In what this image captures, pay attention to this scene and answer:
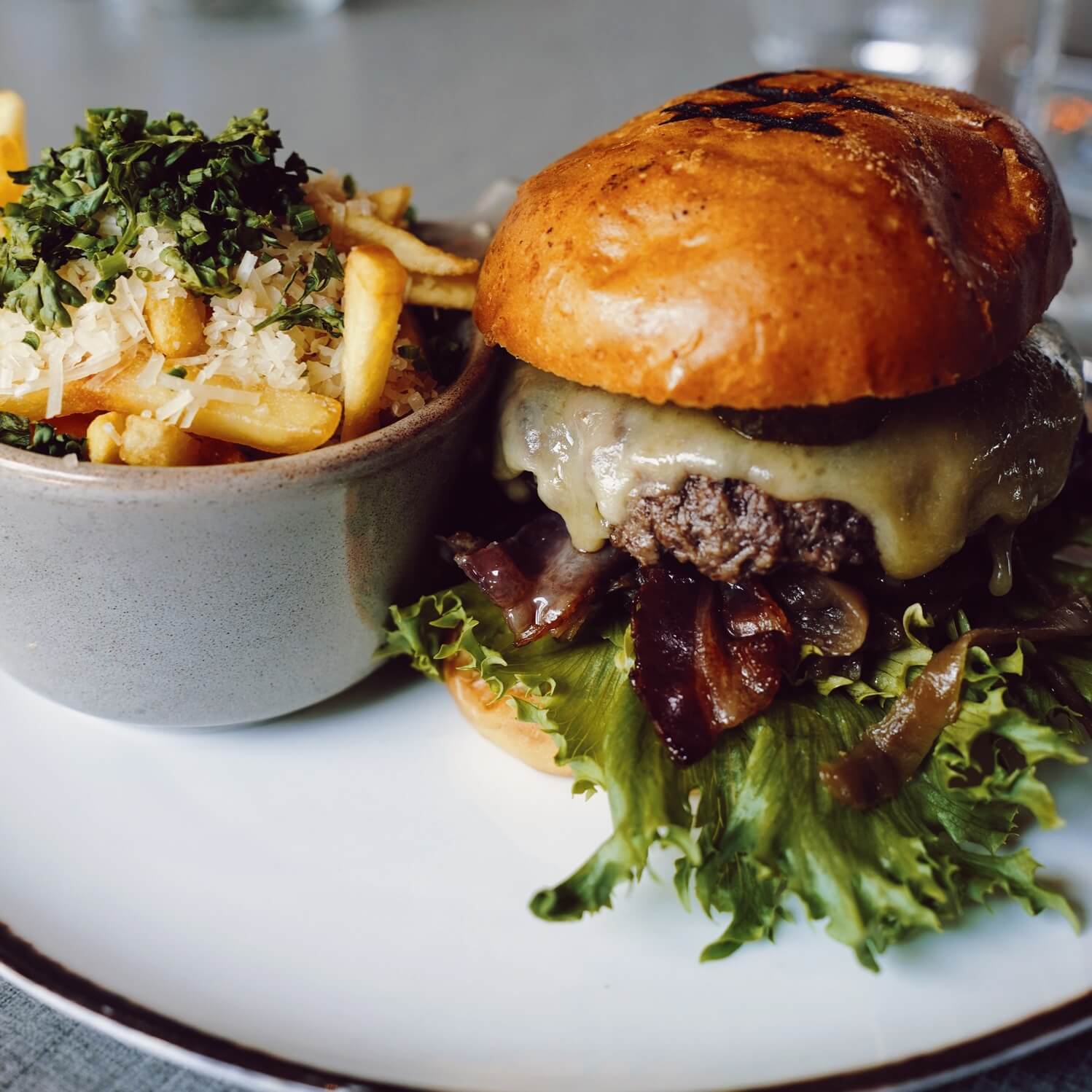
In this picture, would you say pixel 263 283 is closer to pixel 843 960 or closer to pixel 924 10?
pixel 843 960

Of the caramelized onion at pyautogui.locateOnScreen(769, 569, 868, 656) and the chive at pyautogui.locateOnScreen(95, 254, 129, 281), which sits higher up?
the chive at pyautogui.locateOnScreen(95, 254, 129, 281)

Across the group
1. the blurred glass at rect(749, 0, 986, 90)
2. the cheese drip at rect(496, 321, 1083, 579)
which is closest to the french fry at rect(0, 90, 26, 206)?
the cheese drip at rect(496, 321, 1083, 579)

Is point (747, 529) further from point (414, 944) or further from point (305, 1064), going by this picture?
point (305, 1064)

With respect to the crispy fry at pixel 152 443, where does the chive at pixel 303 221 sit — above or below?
above

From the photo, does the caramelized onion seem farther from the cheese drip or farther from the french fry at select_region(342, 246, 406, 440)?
the french fry at select_region(342, 246, 406, 440)

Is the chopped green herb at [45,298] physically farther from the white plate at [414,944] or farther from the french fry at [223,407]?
the white plate at [414,944]

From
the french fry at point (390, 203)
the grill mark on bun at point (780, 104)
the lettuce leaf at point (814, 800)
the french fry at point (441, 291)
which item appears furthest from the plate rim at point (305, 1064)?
the french fry at point (390, 203)

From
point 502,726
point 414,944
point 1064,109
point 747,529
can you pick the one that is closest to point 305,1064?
point 414,944
